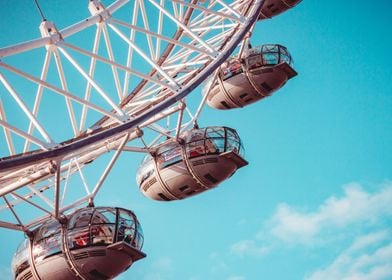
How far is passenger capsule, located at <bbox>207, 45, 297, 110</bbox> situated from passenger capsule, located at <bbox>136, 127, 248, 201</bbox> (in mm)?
3117

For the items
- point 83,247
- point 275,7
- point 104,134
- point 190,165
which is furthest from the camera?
point 275,7

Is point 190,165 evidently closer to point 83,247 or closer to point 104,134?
point 83,247

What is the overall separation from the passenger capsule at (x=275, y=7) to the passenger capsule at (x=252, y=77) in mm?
3822

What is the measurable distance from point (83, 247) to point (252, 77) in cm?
1006

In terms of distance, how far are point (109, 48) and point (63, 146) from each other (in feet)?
18.5

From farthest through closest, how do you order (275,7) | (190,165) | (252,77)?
(275,7) → (252,77) → (190,165)

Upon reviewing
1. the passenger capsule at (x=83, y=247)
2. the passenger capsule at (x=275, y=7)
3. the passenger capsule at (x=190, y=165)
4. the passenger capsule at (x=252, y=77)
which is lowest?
the passenger capsule at (x=83, y=247)

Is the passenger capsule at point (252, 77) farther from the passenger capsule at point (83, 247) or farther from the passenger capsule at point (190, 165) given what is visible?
the passenger capsule at point (83, 247)

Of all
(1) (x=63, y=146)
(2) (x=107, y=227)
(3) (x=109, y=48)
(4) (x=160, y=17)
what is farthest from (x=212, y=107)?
(1) (x=63, y=146)

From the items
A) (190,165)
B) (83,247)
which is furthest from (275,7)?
(83,247)

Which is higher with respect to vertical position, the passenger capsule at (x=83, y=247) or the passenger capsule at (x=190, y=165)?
the passenger capsule at (x=190, y=165)

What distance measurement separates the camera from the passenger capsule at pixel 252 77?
2447 cm

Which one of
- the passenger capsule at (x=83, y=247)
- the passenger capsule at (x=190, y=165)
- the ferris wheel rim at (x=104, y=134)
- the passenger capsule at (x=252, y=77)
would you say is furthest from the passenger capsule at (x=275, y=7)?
the passenger capsule at (x=83, y=247)

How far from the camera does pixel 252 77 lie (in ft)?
80.6
